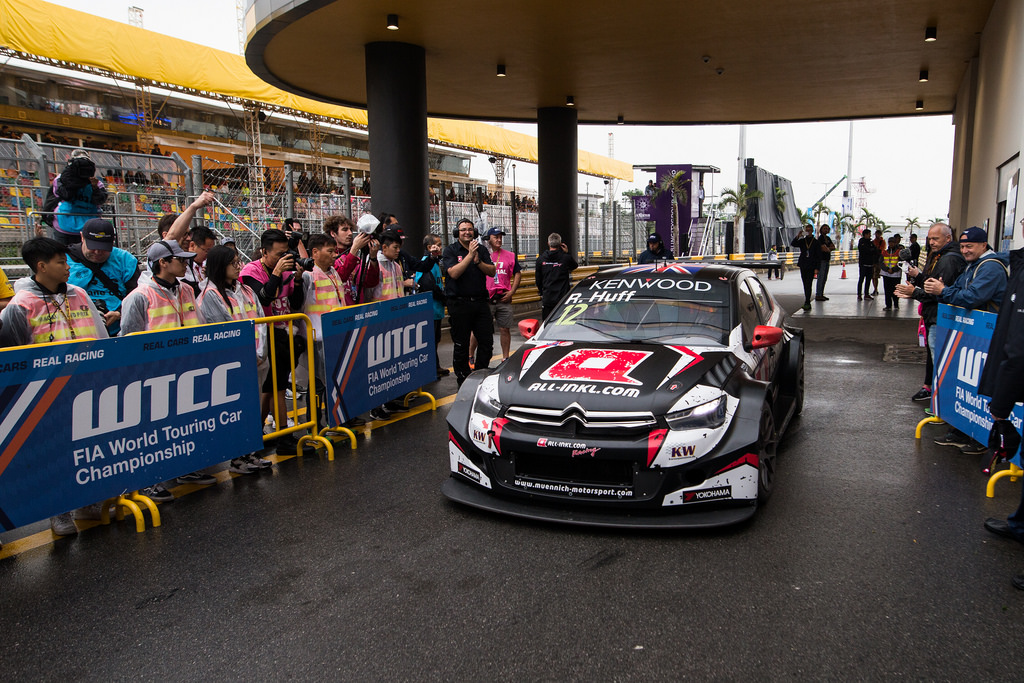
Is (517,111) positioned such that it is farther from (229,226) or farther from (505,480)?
(505,480)

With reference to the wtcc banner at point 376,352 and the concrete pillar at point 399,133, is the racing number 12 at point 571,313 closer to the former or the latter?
the wtcc banner at point 376,352

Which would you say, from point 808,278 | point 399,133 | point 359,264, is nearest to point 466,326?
point 359,264

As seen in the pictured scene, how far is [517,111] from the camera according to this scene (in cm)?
1908

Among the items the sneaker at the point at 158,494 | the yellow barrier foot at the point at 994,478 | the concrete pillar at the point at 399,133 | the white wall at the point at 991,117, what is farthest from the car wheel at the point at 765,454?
the concrete pillar at the point at 399,133

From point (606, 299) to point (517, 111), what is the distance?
14810 millimetres

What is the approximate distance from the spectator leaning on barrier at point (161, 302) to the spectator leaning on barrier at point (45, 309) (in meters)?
0.37

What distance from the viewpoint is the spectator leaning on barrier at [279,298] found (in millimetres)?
5863

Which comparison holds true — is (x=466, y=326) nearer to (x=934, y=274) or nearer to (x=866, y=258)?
(x=934, y=274)

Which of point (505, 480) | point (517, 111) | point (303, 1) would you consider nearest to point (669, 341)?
point (505, 480)

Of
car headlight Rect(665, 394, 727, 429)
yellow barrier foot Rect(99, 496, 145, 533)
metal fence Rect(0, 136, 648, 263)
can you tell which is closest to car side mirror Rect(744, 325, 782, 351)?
car headlight Rect(665, 394, 727, 429)

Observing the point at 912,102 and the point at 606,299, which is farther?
the point at 912,102

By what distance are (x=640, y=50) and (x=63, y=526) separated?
12040 millimetres

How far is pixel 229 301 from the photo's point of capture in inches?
223

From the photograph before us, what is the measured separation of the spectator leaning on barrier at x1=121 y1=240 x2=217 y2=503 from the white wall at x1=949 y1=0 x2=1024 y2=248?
6537mm
